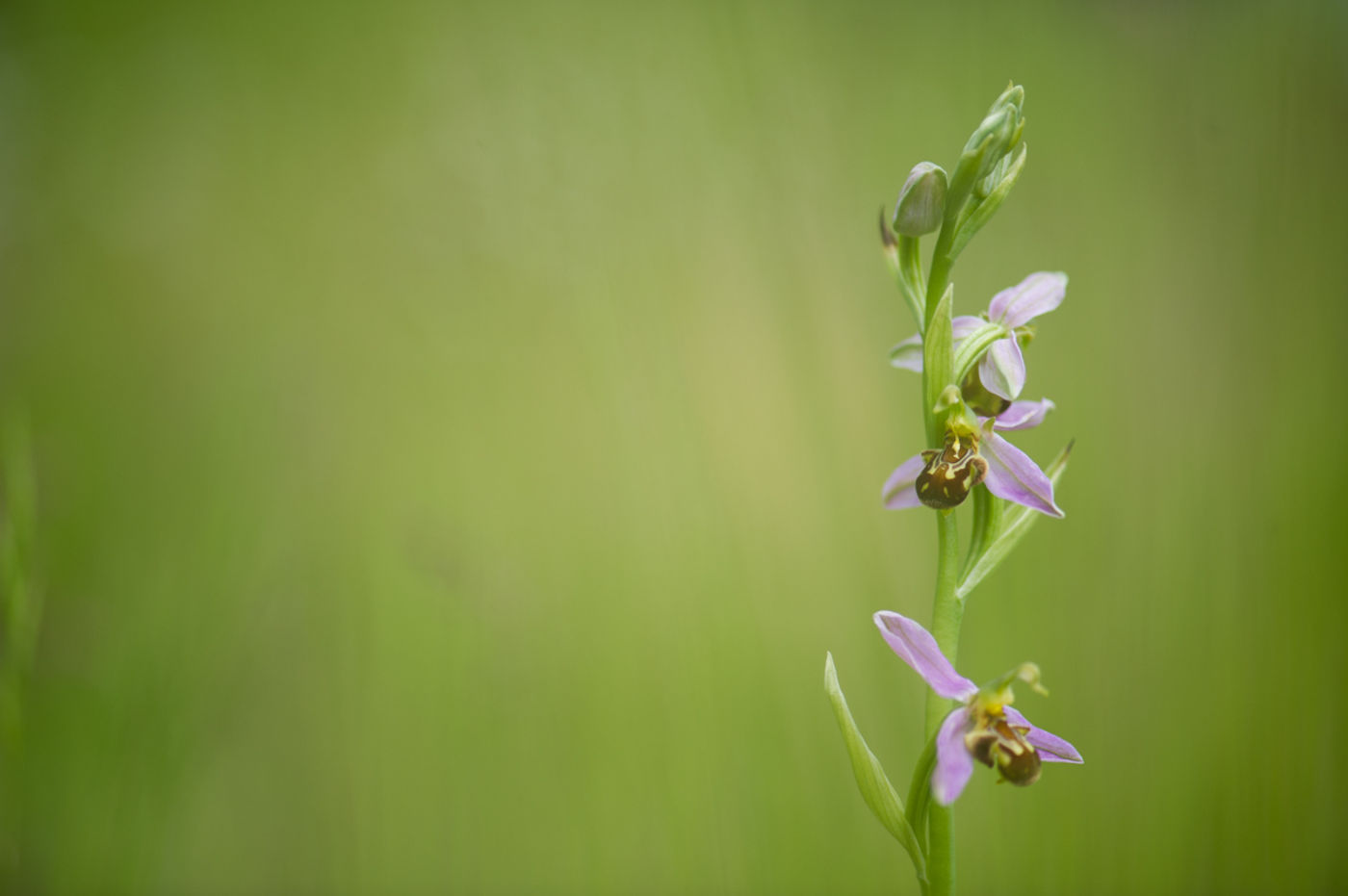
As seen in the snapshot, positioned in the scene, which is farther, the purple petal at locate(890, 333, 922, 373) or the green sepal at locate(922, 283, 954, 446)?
the purple petal at locate(890, 333, 922, 373)

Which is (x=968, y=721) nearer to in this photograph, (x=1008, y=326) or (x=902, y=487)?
(x=902, y=487)

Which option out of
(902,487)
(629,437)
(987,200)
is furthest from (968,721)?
(629,437)

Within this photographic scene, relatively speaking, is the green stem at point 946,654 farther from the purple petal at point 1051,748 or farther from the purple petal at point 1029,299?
the purple petal at point 1029,299

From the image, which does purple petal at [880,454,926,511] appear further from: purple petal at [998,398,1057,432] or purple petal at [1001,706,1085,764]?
purple petal at [1001,706,1085,764]

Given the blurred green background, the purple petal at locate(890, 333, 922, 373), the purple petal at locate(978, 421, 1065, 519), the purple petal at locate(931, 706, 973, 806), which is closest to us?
the purple petal at locate(931, 706, 973, 806)

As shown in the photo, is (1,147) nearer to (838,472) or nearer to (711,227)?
(711,227)

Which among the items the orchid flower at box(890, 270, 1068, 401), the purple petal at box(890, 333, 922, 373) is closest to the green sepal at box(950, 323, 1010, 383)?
the orchid flower at box(890, 270, 1068, 401)
